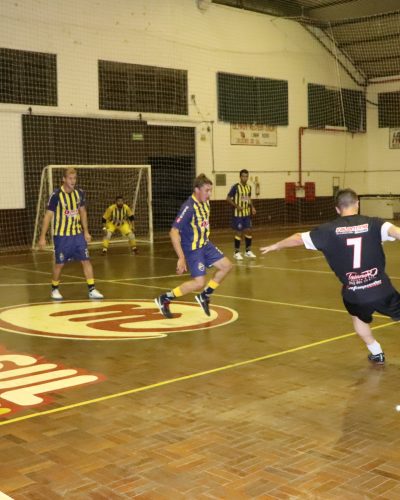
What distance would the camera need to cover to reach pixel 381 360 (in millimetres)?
7012

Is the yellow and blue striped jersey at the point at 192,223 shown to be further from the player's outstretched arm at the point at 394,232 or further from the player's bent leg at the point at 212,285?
the player's outstretched arm at the point at 394,232

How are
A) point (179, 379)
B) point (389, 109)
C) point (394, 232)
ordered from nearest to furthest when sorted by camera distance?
point (394, 232) → point (179, 379) → point (389, 109)

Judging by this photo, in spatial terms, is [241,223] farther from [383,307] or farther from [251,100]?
[251,100]

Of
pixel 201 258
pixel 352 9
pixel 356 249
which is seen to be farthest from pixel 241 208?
pixel 352 9

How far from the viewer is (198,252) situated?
9.52m

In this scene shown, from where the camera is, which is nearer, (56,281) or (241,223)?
(56,281)

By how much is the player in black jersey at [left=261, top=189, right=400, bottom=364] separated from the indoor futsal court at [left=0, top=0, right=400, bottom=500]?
21 millimetres

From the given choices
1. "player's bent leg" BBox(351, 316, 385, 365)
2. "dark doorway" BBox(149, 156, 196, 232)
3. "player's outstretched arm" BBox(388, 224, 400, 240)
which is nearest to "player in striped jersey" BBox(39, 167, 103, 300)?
"player's bent leg" BBox(351, 316, 385, 365)

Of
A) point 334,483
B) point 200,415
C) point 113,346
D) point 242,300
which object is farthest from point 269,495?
point 242,300

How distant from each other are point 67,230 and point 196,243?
3016 mm

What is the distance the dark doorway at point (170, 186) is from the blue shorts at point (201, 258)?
17.5m

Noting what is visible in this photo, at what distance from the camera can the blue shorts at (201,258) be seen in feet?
31.0

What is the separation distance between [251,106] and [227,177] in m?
3.36

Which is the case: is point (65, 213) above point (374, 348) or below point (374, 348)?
above
